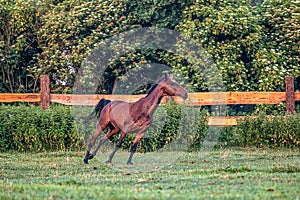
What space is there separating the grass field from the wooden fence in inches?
89.3

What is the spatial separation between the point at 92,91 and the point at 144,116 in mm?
7853

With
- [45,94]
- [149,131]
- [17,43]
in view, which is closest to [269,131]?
[149,131]

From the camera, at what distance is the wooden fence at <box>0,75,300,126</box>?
17.2m

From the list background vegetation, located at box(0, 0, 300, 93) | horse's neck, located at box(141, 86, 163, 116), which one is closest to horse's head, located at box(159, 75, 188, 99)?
horse's neck, located at box(141, 86, 163, 116)

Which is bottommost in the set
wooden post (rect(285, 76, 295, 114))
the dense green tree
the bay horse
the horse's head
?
the dense green tree

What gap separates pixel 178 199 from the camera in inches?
268

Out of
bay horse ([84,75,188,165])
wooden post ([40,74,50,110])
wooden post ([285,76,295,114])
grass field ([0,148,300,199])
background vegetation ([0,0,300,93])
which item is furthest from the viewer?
background vegetation ([0,0,300,93])

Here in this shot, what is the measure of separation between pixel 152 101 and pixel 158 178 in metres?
3.30

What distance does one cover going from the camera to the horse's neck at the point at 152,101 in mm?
12508

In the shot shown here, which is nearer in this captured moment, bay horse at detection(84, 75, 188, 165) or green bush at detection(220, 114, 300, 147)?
bay horse at detection(84, 75, 188, 165)

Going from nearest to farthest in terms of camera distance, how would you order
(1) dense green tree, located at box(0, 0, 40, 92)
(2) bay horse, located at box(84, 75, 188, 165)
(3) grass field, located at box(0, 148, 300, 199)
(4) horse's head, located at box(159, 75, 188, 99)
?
1. (3) grass field, located at box(0, 148, 300, 199)
2. (2) bay horse, located at box(84, 75, 188, 165)
3. (4) horse's head, located at box(159, 75, 188, 99)
4. (1) dense green tree, located at box(0, 0, 40, 92)

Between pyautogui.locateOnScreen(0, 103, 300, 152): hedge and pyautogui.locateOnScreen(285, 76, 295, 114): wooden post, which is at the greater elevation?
pyautogui.locateOnScreen(285, 76, 295, 114): wooden post

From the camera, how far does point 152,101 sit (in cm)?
1258

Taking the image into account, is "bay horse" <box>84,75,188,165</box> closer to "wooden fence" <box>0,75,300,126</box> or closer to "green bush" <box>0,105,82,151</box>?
"green bush" <box>0,105,82,151</box>
